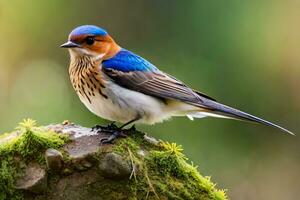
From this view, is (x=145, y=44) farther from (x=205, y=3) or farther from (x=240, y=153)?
(x=240, y=153)

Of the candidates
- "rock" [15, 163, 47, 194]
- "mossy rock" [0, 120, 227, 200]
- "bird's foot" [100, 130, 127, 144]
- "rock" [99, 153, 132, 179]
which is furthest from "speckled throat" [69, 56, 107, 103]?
"rock" [15, 163, 47, 194]

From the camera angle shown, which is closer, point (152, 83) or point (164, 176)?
point (164, 176)

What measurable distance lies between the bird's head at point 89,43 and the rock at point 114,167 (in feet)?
4.73

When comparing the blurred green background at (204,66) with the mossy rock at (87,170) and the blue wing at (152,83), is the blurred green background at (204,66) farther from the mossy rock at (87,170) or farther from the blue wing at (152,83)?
the mossy rock at (87,170)

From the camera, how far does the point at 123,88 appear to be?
20.3 feet

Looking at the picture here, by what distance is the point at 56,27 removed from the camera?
Result: 1088 cm

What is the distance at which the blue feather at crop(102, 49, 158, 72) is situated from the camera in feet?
20.7

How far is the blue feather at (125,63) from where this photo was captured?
630 centimetres

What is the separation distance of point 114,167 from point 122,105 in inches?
41.1

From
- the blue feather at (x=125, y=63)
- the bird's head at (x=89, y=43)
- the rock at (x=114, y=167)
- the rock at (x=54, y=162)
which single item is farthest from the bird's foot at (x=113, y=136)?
the bird's head at (x=89, y=43)

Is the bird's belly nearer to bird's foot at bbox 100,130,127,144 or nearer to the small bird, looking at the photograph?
the small bird

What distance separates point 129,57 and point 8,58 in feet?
15.2

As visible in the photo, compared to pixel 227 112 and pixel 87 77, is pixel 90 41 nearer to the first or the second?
pixel 87 77

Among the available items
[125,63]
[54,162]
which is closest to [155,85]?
[125,63]
